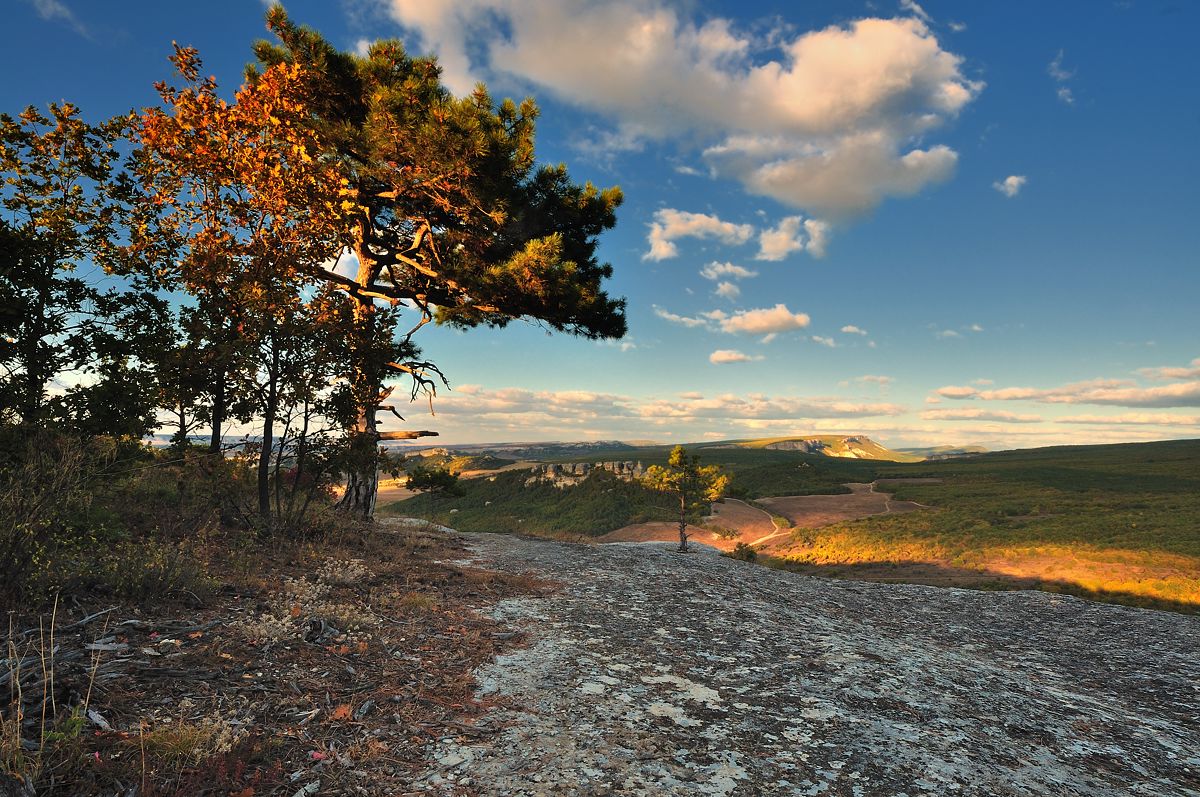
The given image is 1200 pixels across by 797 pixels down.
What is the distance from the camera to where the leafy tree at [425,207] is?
58.1 feet

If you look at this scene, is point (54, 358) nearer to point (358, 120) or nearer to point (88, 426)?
point (88, 426)

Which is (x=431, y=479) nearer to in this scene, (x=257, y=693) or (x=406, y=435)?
(x=406, y=435)

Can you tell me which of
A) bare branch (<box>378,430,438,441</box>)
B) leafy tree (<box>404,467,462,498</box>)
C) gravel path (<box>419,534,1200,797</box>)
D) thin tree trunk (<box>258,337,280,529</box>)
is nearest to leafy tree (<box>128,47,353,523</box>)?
thin tree trunk (<box>258,337,280,529</box>)

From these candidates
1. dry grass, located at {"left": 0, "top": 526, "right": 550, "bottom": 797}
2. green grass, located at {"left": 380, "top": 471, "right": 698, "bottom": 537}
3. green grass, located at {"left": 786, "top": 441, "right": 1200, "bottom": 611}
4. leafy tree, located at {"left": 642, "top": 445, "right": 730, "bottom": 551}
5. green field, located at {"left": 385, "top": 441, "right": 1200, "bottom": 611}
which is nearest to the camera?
Result: dry grass, located at {"left": 0, "top": 526, "right": 550, "bottom": 797}

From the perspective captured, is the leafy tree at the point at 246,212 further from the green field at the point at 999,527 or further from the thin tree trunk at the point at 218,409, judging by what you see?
the green field at the point at 999,527

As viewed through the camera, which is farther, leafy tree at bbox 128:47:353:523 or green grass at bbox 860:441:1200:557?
green grass at bbox 860:441:1200:557

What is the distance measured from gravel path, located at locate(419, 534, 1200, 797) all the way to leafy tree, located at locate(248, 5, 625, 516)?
10400 millimetres

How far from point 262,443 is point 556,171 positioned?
16222 mm

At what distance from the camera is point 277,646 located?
649 centimetres

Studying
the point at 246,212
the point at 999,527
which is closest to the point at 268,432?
the point at 246,212

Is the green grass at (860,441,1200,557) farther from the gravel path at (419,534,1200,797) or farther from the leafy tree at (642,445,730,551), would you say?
the gravel path at (419,534,1200,797)

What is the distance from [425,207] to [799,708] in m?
21.1

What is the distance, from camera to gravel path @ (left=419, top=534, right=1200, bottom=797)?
15.1 feet

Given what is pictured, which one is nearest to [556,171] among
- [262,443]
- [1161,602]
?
[262,443]
